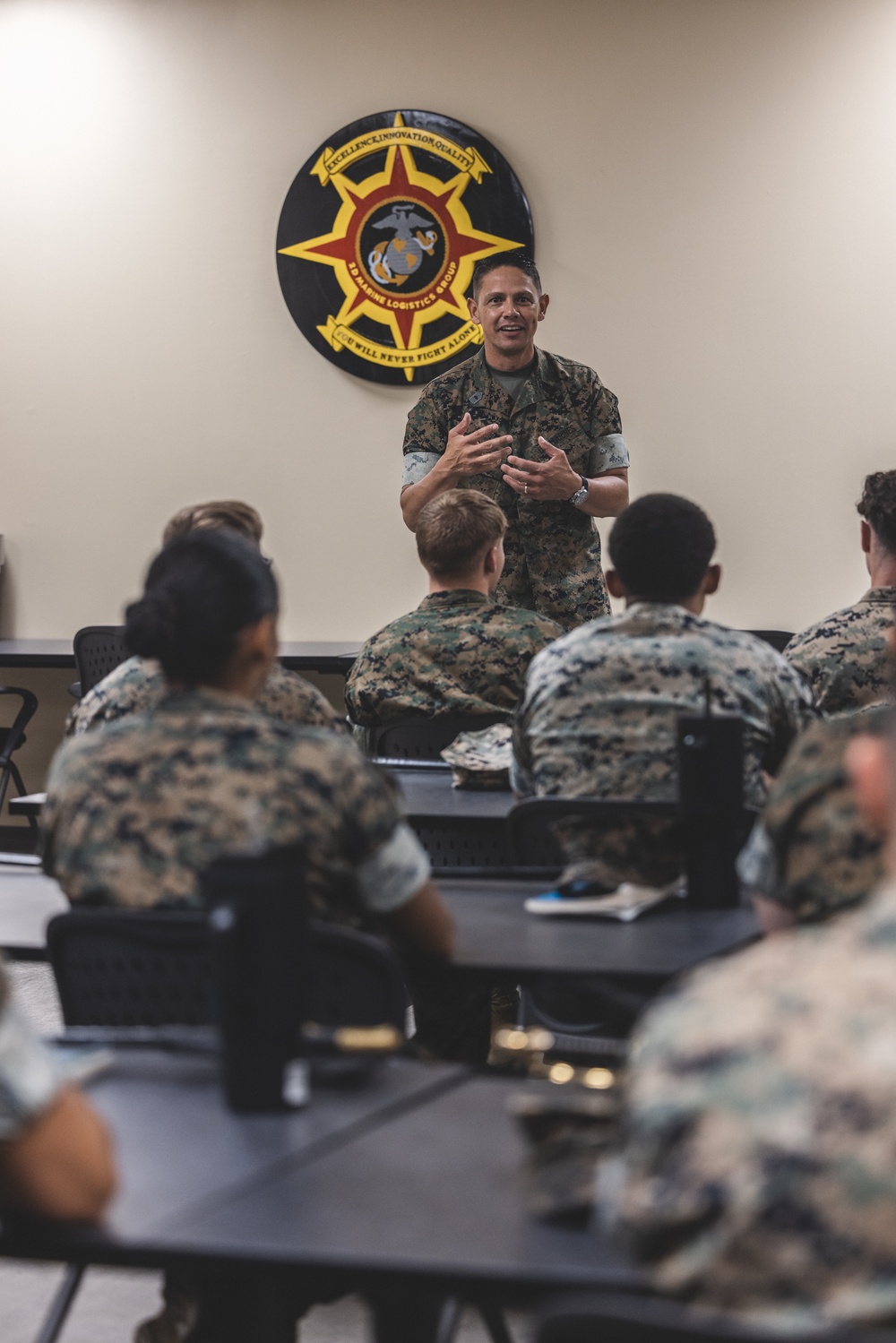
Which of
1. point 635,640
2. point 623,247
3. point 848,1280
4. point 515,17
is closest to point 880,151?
point 623,247

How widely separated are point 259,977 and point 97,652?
12.6 feet

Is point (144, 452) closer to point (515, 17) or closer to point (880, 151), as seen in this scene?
point (515, 17)

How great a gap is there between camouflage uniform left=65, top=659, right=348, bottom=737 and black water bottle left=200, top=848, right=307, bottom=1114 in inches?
50.9

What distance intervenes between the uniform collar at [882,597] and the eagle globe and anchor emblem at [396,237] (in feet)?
9.17

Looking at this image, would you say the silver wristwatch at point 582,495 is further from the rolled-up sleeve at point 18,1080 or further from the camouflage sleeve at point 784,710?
the rolled-up sleeve at point 18,1080

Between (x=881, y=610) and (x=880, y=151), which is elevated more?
(x=880, y=151)

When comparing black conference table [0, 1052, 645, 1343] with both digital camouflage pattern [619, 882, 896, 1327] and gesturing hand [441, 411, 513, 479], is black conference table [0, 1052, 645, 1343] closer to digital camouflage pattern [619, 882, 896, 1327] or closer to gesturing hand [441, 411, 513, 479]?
digital camouflage pattern [619, 882, 896, 1327]

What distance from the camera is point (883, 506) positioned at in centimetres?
313

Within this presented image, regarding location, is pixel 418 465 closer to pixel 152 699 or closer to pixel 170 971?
pixel 152 699

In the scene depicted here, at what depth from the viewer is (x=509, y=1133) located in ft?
3.90

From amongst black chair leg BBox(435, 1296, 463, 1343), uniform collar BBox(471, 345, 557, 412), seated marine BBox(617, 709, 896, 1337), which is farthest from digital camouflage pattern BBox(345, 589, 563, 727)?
seated marine BBox(617, 709, 896, 1337)

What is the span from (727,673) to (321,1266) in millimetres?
1513

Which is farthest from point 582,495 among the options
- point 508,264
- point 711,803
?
point 711,803

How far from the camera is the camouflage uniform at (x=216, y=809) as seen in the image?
1540 mm
